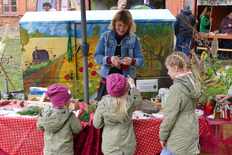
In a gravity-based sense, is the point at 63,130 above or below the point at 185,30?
below

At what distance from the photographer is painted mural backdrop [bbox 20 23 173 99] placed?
165 inches

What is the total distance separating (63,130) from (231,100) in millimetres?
1925

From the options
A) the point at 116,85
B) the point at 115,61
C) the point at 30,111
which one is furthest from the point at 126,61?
the point at 30,111

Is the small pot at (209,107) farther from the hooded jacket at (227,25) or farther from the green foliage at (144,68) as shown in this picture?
the hooded jacket at (227,25)

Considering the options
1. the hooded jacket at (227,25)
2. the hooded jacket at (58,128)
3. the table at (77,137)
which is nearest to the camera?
the hooded jacket at (58,128)

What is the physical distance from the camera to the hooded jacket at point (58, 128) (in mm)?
2107

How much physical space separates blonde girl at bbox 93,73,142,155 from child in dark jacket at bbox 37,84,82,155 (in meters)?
0.25

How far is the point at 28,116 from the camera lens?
8.39ft

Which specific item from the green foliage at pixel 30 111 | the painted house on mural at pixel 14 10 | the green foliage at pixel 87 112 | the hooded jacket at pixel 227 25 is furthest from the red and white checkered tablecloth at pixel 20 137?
the painted house on mural at pixel 14 10

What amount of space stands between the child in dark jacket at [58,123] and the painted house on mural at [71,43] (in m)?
2.20

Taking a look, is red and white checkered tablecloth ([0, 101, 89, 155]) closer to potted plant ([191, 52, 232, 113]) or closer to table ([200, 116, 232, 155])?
table ([200, 116, 232, 155])

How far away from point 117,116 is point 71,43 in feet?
8.27

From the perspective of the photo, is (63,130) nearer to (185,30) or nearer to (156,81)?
(156,81)

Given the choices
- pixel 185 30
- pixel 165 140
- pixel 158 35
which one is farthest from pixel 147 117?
pixel 185 30
